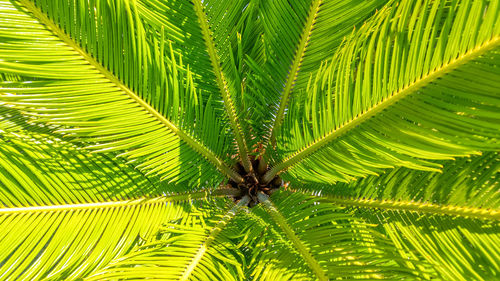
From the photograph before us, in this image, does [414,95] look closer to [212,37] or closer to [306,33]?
[306,33]

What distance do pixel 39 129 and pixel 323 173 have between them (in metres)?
1.17

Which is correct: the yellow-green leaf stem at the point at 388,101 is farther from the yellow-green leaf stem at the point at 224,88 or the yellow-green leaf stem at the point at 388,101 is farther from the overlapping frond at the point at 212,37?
the overlapping frond at the point at 212,37

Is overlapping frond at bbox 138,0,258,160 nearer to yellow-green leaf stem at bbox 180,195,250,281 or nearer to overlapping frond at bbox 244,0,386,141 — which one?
overlapping frond at bbox 244,0,386,141

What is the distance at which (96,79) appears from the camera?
121 cm

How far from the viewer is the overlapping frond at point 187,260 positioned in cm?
107

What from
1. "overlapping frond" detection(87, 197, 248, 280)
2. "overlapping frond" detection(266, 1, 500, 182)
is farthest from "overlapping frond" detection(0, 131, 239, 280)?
"overlapping frond" detection(266, 1, 500, 182)

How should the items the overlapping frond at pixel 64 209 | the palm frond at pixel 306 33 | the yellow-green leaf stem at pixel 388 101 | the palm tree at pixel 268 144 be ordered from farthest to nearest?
the palm frond at pixel 306 33 → the overlapping frond at pixel 64 209 → the palm tree at pixel 268 144 → the yellow-green leaf stem at pixel 388 101

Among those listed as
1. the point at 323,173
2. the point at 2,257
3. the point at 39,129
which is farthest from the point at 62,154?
the point at 323,173

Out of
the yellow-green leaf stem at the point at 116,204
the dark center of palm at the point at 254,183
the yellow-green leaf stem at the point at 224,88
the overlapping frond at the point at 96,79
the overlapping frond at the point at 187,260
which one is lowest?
the overlapping frond at the point at 187,260

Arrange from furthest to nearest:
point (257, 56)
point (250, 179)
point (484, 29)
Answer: point (250, 179) → point (257, 56) → point (484, 29)

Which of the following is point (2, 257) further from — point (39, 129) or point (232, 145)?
point (232, 145)

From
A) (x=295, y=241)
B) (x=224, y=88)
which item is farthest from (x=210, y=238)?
(x=224, y=88)

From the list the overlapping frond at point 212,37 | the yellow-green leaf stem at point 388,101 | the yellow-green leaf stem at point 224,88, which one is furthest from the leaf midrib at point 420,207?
the overlapping frond at point 212,37

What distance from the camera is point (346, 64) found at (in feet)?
3.87
